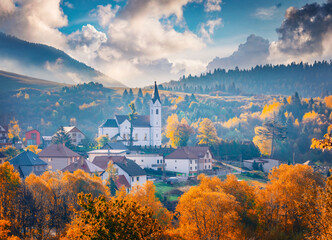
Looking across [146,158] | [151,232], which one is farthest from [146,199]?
[146,158]

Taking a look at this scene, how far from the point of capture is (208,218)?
4247 cm

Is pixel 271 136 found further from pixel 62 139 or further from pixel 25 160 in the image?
pixel 25 160

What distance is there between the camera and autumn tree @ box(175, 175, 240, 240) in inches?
1609

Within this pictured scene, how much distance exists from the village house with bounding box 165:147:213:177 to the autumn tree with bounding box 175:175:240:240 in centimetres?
4117

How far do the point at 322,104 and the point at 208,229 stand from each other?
152227 mm

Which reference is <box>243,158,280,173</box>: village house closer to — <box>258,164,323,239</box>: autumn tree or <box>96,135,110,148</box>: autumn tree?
<box>258,164,323,239</box>: autumn tree

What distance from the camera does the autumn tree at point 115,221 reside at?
18938mm

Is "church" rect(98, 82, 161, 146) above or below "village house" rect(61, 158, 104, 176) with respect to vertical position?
above

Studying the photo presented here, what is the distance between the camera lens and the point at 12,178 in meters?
47.2

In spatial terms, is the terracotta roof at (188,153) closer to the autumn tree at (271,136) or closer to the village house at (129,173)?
the village house at (129,173)

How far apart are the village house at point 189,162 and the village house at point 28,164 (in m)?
27.7

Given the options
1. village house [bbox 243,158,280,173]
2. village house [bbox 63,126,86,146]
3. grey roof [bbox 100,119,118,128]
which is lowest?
village house [bbox 243,158,280,173]

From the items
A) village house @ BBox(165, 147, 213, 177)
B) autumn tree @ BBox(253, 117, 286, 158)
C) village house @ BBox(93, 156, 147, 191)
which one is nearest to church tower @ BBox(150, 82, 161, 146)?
village house @ BBox(165, 147, 213, 177)

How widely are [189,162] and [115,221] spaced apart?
68.6 metres
